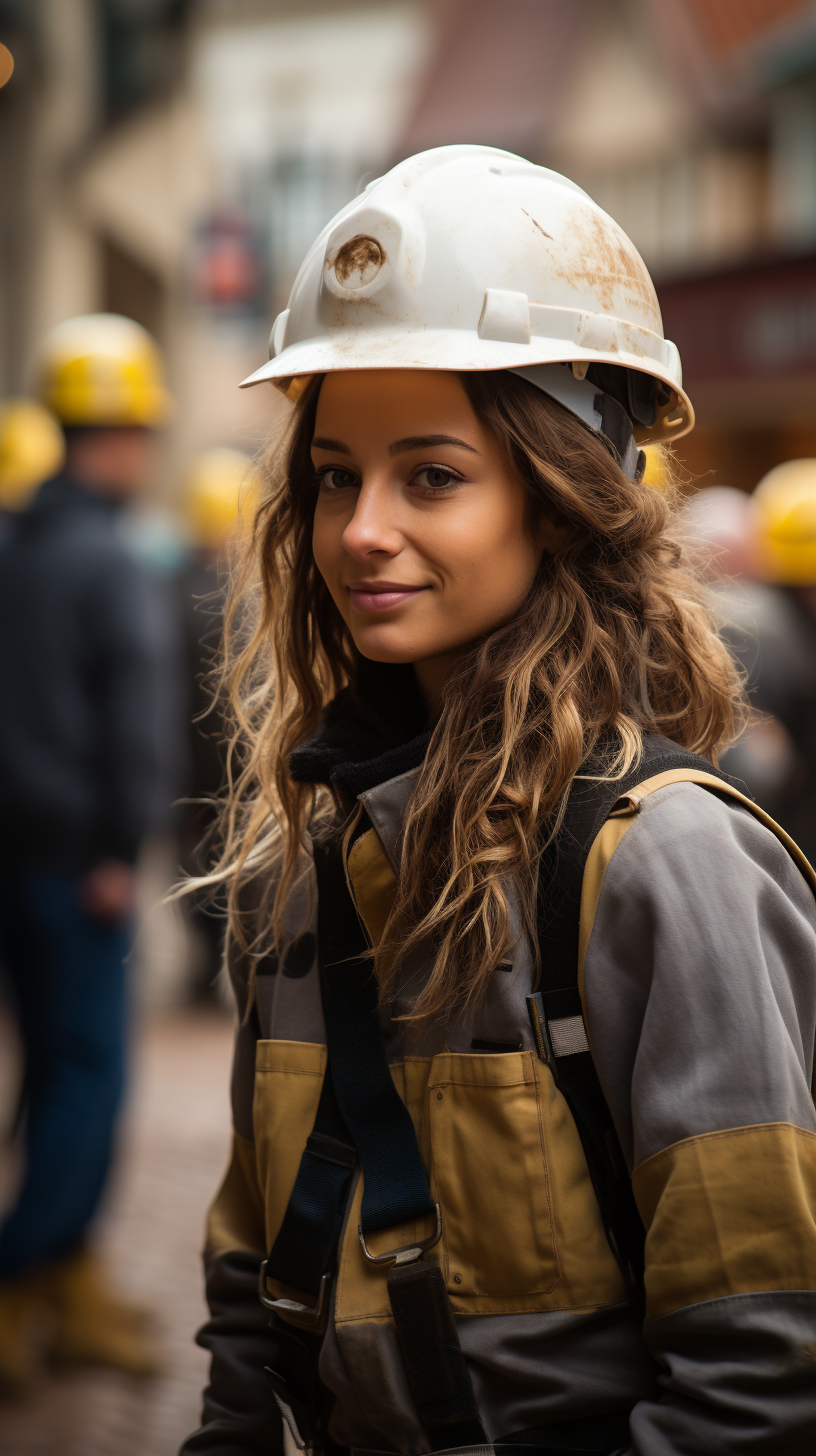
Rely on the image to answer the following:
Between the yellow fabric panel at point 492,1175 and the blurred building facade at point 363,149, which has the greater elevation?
the blurred building facade at point 363,149

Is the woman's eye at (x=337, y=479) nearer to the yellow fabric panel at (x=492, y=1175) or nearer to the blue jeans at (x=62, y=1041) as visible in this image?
the yellow fabric panel at (x=492, y=1175)

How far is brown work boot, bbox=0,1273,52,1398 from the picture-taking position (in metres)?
3.83

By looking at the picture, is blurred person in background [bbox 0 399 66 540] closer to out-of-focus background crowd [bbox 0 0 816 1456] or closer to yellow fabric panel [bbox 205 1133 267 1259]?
out-of-focus background crowd [bbox 0 0 816 1456]

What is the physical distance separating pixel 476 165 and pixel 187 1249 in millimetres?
3945

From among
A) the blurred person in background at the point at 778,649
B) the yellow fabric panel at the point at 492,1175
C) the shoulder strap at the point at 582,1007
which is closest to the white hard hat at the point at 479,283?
the shoulder strap at the point at 582,1007

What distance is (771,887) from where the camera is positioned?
1.46 metres

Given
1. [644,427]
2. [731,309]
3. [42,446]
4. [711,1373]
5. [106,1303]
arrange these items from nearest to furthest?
[711,1373], [644,427], [106,1303], [42,446], [731,309]

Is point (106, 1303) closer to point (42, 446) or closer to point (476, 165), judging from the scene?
point (476, 165)

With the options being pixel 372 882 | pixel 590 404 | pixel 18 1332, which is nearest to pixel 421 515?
pixel 590 404

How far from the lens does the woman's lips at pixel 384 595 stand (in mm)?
1678

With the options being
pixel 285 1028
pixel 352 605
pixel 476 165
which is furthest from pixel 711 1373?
pixel 476 165

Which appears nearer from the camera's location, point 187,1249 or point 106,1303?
point 106,1303

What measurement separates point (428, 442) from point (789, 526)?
462cm

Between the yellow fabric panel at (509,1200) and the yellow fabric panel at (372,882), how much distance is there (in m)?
0.19
